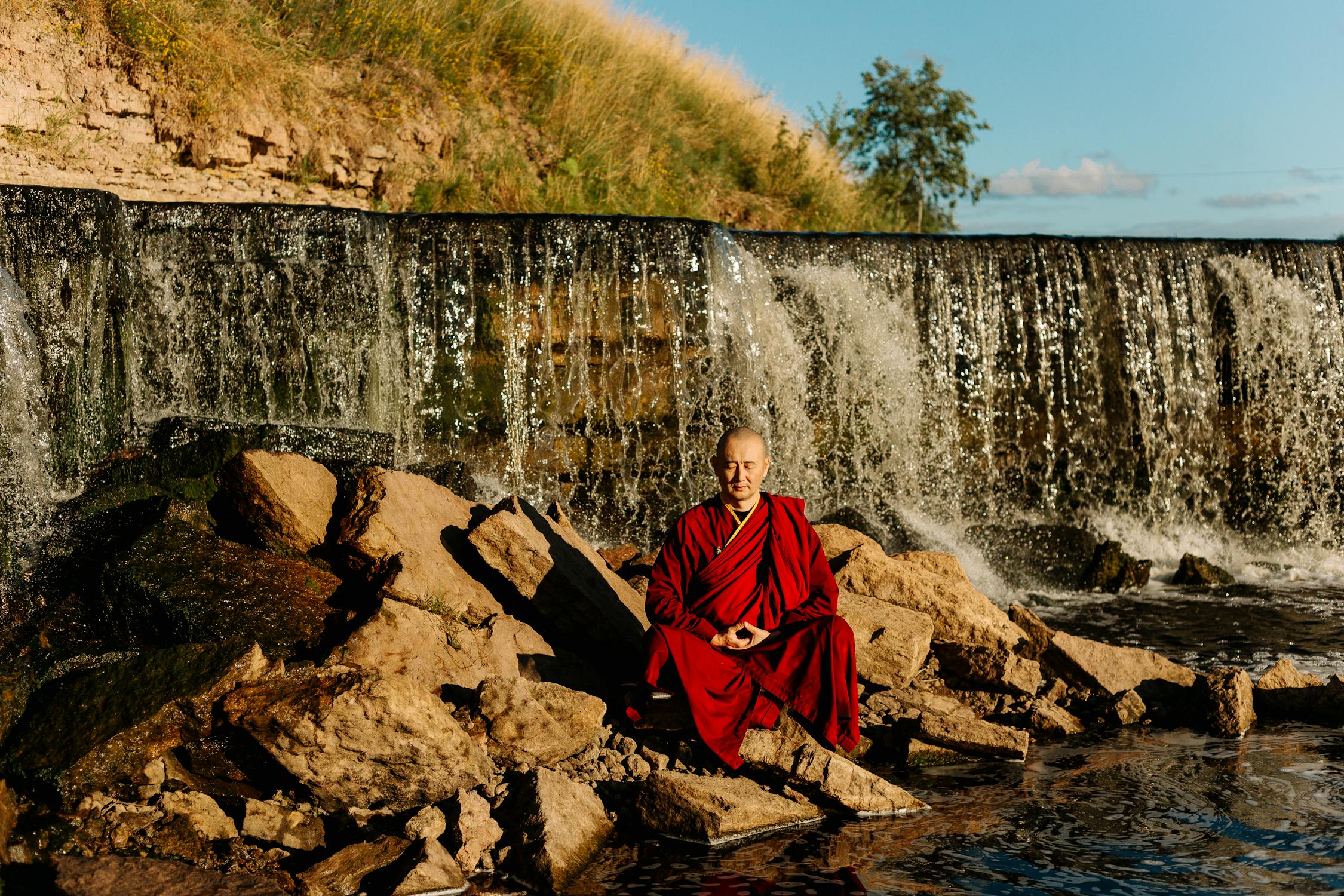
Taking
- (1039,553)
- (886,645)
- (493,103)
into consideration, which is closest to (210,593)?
(886,645)

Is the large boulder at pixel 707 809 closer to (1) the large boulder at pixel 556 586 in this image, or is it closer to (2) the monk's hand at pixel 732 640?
(2) the monk's hand at pixel 732 640

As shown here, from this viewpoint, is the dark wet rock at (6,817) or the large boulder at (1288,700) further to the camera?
the large boulder at (1288,700)

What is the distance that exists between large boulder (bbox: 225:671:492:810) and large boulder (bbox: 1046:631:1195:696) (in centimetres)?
324

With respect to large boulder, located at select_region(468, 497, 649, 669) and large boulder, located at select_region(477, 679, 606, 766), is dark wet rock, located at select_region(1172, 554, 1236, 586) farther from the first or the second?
large boulder, located at select_region(477, 679, 606, 766)

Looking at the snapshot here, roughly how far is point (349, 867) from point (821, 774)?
170 centimetres

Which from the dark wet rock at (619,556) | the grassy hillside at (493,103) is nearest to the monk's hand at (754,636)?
the dark wet rock at (619,556)

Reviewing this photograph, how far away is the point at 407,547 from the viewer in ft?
17.7

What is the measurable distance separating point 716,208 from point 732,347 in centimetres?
727

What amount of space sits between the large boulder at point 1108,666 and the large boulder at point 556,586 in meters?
2.15

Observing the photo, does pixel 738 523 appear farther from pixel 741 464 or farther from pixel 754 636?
pixel 754 636

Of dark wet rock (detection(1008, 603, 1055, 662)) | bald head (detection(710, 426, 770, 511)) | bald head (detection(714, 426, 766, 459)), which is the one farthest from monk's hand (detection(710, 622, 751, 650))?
dark wet rock (detection(1008, 603, 1055, 662))

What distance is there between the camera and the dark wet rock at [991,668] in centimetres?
588

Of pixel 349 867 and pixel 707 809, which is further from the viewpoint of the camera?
pixel 707 809

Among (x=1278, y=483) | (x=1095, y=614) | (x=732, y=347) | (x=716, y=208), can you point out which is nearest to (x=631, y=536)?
(x=732, y=347)
